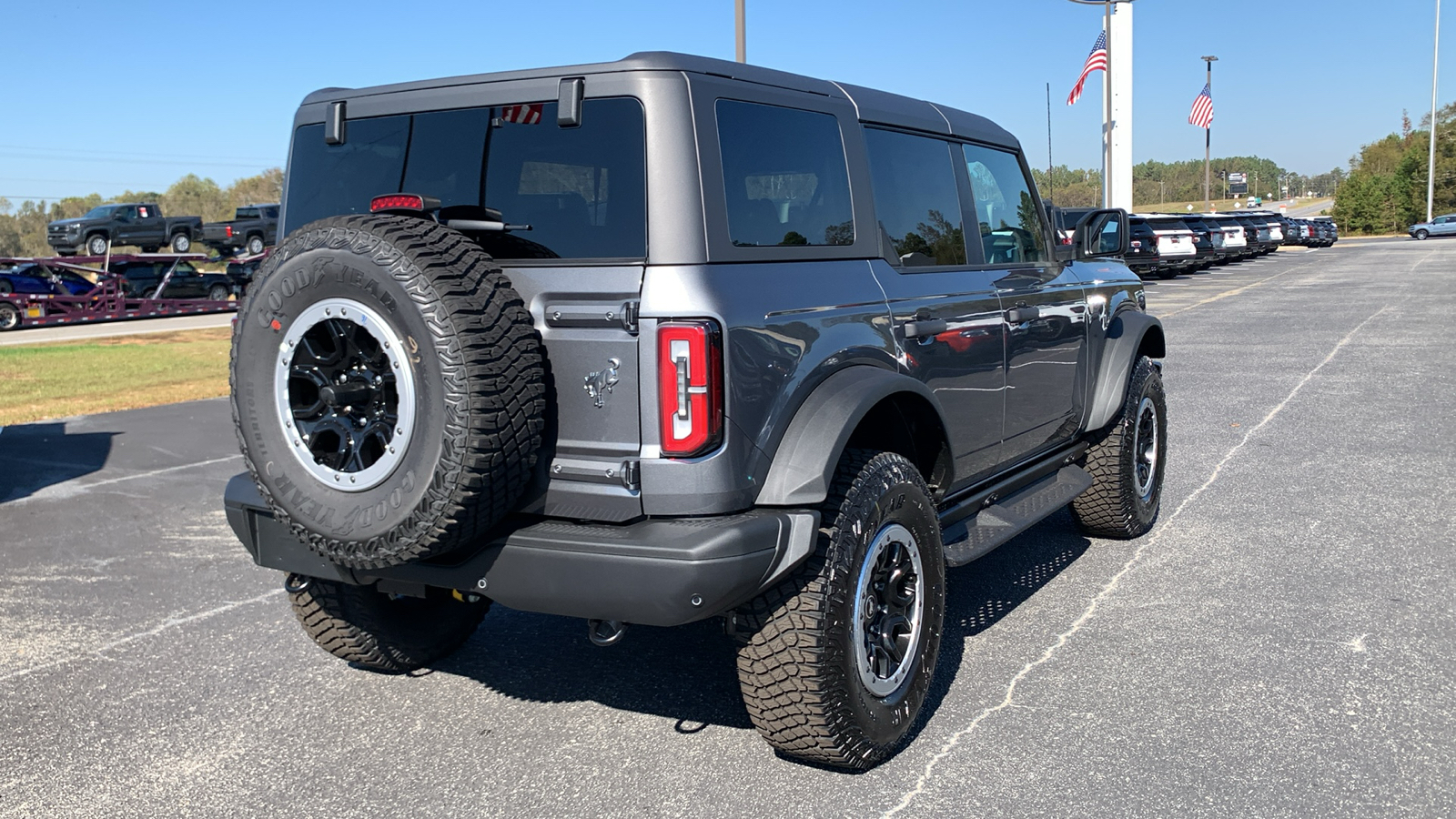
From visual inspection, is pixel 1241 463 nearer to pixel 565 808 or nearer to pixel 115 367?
→ pixel 565 808

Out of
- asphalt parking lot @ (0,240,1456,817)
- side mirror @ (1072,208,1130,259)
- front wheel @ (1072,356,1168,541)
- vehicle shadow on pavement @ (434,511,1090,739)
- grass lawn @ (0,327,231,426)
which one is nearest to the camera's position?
asphalt parking lot @ (0,240,1456,817)

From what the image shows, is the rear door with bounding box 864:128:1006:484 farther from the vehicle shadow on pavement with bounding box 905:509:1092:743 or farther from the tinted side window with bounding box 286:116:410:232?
the tinted side window with bounding box 286:116:410:232

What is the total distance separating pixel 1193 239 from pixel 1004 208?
109 feet

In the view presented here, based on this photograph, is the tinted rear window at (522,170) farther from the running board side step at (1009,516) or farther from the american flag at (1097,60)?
the american flag at (1097,60)

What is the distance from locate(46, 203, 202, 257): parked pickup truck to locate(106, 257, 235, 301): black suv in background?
993 cm

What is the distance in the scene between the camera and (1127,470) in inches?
235

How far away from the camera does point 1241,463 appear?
26.2 feet

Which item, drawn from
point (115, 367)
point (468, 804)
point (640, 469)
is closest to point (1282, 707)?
point (640, 469)

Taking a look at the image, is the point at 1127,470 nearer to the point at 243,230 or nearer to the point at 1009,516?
the point at 1009,516

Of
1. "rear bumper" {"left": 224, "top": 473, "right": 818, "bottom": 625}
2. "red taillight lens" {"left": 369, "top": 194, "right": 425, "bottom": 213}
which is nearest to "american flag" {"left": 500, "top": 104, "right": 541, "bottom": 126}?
"red taillight lens" {"left": 369, "top": 194, "right": 425, "bottom": 213}

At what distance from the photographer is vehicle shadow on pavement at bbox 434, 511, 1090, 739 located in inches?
163

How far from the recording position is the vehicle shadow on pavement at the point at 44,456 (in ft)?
26.8

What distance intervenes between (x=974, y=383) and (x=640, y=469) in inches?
67.7

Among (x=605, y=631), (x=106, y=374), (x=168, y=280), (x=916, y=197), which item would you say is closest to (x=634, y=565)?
(x=605, y=631)
